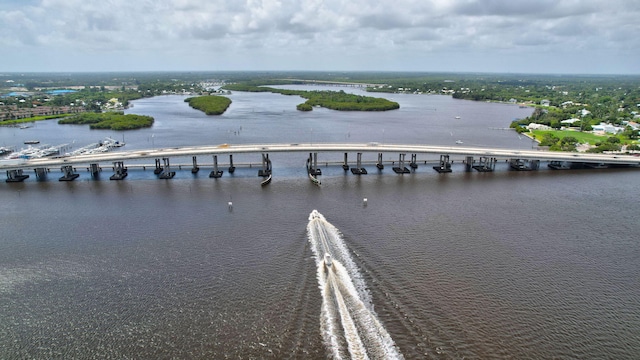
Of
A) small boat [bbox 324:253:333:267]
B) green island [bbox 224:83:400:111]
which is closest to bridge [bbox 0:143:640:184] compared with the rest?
small boat [bbox 324:253:333:267]

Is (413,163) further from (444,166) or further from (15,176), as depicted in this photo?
(15,176)

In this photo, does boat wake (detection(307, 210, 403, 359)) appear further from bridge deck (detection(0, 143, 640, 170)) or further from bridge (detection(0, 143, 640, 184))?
bridge deck (detection(0, 143, 640, 170))

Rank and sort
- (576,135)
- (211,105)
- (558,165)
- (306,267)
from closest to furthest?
(306,267)
(558,165)
(576,135)
(211,105)

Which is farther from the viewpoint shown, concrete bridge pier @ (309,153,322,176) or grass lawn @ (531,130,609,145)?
grass lawn @ (531,130,609,145)

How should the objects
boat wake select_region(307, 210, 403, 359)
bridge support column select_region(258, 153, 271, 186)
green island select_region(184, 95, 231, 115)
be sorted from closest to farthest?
boat wake select_region(307, 210, 403, 359) < bridge support column select_region(258, 153, 271, 186) < green island select_region(184, 95, 231, 115)

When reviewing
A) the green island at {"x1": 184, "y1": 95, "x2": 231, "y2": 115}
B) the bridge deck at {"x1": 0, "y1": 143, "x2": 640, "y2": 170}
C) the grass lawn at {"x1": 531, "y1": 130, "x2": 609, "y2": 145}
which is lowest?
the grass lawn at {"x1": 531, "y1": 130, "x2": 609, "y2": 145}

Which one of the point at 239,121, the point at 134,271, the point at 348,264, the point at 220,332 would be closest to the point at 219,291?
the point at 220,332

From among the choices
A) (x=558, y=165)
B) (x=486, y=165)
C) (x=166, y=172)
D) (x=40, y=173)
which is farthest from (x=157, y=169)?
(x=558, y=165)
